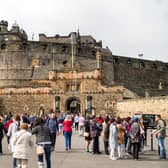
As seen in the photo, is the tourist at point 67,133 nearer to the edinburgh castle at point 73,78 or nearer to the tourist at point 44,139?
the tourist at point 44,139

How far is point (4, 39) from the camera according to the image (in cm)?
6375

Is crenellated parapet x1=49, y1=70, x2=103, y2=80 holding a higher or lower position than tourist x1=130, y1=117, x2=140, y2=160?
higher

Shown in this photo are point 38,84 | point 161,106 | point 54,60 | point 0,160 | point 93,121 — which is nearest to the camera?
point 0,160

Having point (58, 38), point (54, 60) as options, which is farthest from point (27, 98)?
point (58, 38)

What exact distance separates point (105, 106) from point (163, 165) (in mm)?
34109

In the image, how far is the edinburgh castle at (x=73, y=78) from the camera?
155ft

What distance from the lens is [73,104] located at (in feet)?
170

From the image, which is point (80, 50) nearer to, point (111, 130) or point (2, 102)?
point (2, 102)

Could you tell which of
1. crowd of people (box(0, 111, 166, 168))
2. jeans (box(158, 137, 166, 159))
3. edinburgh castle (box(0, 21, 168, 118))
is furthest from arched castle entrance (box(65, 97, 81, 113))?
jeans (box(158, 137, 166, 159))

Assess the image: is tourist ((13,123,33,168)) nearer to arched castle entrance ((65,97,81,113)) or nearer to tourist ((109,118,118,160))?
tourist ((109,118,118,160))

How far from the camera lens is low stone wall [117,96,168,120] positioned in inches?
1394

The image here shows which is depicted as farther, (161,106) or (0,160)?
(161,106)

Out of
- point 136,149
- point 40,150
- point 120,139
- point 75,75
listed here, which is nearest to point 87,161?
point 120,139

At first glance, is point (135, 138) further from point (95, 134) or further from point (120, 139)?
point (95, 134)
